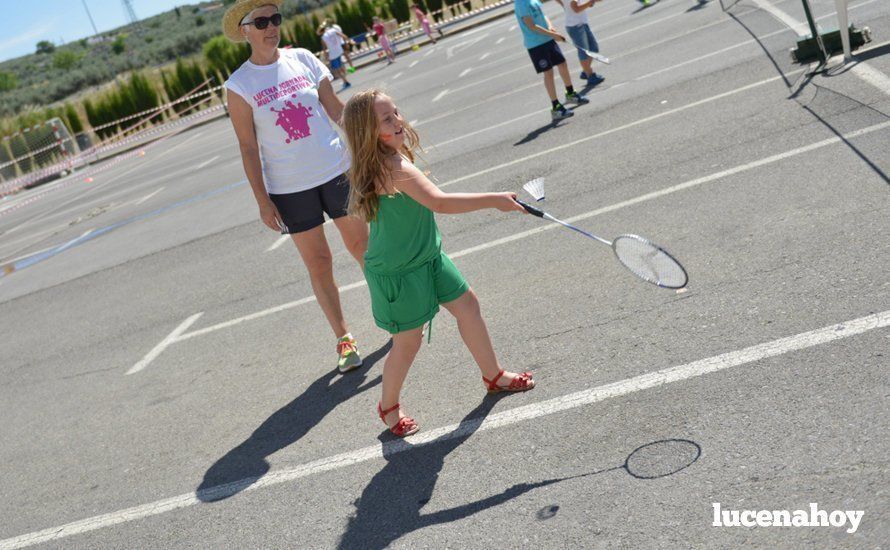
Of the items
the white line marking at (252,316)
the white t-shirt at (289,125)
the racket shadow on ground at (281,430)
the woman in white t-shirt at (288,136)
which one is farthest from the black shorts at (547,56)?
the racket shadow on ground at (281,430)

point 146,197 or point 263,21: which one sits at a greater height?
point 263,21

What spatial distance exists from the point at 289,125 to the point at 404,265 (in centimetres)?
162

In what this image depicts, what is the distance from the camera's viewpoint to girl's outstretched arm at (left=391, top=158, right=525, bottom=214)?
423 centimetres

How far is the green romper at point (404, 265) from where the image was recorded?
459 centimetres

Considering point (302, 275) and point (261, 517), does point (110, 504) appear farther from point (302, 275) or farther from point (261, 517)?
point (302, 275)

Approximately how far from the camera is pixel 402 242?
15.1 feet

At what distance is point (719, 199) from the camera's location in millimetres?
6684

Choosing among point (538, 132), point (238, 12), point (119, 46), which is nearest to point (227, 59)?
point (538, 132)

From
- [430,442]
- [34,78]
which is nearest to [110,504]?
[430,442]

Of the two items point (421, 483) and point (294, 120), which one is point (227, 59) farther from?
point (421, 483)

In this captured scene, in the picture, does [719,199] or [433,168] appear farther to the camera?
[433,168]

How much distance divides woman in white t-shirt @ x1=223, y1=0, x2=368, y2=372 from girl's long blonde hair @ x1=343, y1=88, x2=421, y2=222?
1.26m

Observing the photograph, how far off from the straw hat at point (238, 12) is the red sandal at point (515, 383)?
2.54m

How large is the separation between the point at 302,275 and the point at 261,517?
4278 mm
